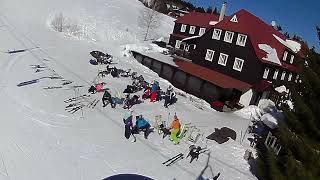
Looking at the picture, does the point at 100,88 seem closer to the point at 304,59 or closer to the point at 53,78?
the point at 53,78

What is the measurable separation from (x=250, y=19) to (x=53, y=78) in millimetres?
22258

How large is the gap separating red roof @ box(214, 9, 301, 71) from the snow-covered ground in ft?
29.9

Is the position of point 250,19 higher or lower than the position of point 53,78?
higher

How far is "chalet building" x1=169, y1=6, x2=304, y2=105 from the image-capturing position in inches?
→ 1438

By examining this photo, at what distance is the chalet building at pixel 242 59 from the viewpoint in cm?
3653

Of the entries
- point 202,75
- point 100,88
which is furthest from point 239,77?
point 100,88

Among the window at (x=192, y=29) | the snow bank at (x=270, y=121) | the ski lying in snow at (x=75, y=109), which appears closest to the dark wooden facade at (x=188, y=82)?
the snow bank at (x=270, y=121)

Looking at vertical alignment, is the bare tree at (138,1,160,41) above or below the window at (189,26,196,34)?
below

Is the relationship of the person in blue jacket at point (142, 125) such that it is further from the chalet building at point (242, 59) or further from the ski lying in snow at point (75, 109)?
the chalet building at point (242, 59)

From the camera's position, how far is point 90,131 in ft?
68.5

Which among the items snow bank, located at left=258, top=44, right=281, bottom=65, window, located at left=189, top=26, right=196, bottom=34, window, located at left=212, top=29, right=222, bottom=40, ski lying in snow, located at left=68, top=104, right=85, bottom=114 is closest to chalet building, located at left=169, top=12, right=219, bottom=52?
window, located at left=189, top=26, right=196, bottom=34

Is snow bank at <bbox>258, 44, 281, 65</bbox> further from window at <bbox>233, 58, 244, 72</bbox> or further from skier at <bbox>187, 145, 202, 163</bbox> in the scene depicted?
skier at <bbox>187, 145, 202, 163</bbox>

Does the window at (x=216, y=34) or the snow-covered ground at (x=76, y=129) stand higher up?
the window at (x=216, y=34)

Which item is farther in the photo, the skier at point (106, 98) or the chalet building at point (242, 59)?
the chalet building at point (242, 59)
